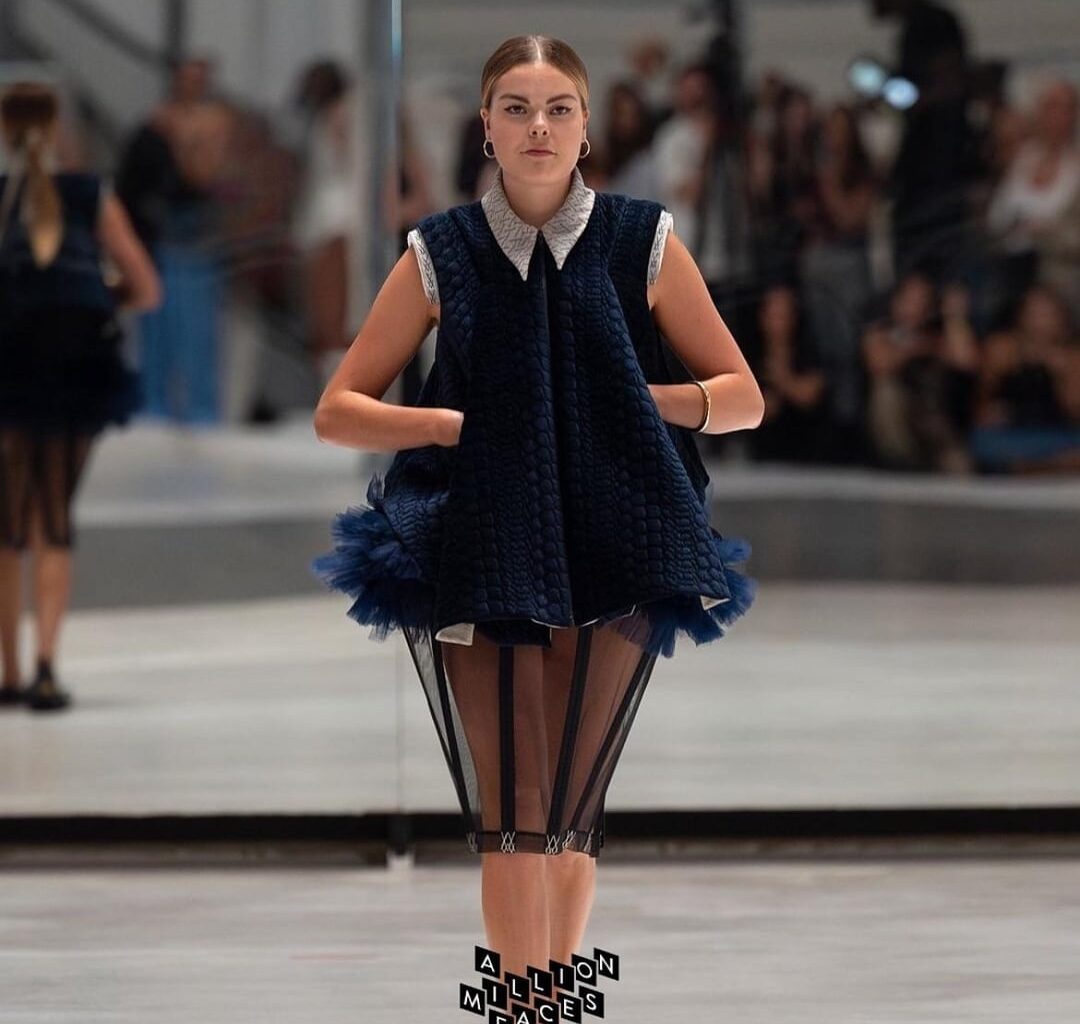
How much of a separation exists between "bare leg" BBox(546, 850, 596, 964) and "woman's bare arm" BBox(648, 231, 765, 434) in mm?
575

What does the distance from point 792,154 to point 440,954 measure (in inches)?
112

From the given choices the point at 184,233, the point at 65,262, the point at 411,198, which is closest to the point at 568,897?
the point at 411,198

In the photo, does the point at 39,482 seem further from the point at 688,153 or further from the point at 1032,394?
the point at 1032,394

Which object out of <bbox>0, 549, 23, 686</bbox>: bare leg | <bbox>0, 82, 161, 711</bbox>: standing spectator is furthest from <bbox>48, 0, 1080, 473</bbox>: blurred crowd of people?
<bbox>0, 549, 23, 686</bbox>: bare leg

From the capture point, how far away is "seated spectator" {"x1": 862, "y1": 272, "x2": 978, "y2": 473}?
622cm

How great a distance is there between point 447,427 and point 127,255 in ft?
9.88

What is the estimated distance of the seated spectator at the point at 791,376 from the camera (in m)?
6.04

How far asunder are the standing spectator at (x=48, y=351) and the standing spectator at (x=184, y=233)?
0.32ft

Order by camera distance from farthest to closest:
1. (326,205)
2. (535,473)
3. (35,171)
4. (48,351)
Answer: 1. (326,205)
2. (48,351)
3. (35,171)
4. (535,473)

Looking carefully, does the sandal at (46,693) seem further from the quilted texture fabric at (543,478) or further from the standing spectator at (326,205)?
the quilted texture fabric at (543,478)

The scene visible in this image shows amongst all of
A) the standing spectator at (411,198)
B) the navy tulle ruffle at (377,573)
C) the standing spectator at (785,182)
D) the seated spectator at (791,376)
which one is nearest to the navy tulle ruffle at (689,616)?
the navy tulle ruffle at (377,573)

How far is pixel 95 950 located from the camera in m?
3.94

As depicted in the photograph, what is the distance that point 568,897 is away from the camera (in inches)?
121

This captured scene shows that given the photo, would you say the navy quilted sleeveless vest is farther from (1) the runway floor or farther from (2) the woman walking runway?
(2) the woman walking runway
